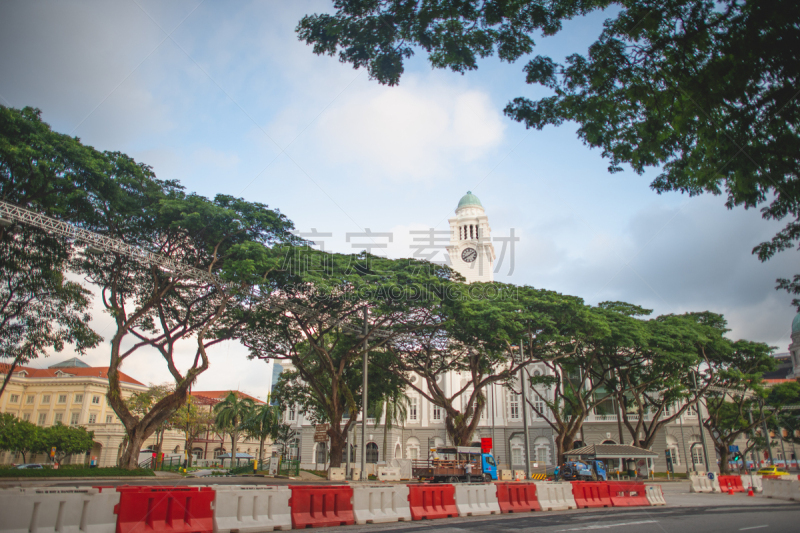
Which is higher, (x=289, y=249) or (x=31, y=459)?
(x=289, y=249)

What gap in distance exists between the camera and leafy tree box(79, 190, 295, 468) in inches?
976

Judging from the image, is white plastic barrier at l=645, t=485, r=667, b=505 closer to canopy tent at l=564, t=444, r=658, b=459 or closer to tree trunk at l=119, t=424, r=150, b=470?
canopy tent at l=564, t=444, r=658, b=459

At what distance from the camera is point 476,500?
14.0m

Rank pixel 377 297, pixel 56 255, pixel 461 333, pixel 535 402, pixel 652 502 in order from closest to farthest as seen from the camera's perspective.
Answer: pixel 652 502 < pixel 56 255 < pixel 377 297 < pixel 461 333 < pixel 535 402

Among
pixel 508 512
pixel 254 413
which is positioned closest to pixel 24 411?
pixel 254 413

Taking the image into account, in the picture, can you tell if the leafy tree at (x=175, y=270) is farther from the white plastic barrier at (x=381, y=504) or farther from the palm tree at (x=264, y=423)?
the palm tree at (x=264, y=423)

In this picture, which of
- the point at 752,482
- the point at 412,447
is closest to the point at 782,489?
the point at 752,482

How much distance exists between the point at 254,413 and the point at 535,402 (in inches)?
1174

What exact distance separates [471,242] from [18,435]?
53.6 meters

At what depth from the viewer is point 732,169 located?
8.12 m

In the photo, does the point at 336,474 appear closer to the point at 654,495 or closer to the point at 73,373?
the point at 654,495

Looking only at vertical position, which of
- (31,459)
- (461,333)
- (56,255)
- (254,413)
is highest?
(56,255)

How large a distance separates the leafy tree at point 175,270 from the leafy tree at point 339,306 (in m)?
1.85

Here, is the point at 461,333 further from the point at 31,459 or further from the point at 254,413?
the point at 31,459
